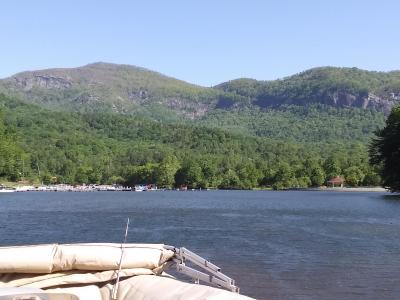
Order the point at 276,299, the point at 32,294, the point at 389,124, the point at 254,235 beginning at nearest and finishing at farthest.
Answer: the point at 32,294
the point at 276,299
the point at 254,235
the point at 389,124

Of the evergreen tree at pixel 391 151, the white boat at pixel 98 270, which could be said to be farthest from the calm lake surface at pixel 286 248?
the evergreen tree at pixel 391 151

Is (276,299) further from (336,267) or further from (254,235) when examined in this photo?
(254,235)

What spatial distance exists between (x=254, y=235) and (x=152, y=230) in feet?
34.2

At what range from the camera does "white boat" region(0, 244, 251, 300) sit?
10086mm

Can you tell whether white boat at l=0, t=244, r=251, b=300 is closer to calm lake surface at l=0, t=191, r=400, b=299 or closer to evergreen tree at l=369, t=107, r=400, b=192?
calm lake surface at l=0, t=191, r=400, b=299

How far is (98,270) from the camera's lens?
10.9m

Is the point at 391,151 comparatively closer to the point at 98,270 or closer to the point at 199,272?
the point at 199,272

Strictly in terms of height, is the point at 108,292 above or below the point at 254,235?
above

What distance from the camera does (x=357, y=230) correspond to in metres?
54.5

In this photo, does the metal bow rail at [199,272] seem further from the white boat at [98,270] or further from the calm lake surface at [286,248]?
the calm lake surface at [286,248]

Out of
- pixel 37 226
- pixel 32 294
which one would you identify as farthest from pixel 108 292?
pixel 37 226

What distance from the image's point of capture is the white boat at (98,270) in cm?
1009

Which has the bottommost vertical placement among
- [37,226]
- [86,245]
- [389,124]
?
[37,226]

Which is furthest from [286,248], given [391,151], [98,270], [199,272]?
[391,151]
